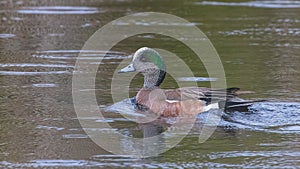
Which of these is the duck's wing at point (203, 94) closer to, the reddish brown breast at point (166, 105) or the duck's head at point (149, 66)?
the reddish brown breast at point (166, 105)

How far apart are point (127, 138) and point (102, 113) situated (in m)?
1.23

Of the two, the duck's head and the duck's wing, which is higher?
the duck's head

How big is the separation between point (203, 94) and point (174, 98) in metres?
0.35

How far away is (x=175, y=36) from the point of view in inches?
571

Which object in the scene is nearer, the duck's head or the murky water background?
the murky water background

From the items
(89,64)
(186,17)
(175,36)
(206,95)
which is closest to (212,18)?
(186,17)

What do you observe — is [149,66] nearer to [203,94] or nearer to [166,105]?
[166,105]

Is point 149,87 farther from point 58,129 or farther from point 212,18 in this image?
point 212,18

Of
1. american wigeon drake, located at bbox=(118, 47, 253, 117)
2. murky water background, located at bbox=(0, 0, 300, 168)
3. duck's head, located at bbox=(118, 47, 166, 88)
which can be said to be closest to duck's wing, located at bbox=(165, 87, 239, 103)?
american wigeon drake, located at bbox=(118, 47, 253, 117)

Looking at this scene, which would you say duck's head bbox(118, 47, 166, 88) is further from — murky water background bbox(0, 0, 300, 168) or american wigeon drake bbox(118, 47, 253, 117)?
murky water background bbox(0, 0, 300, 168)

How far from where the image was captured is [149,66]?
9.94 m

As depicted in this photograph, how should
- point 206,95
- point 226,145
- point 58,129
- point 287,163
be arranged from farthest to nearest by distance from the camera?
point 206,95
point 58,129
point 226,145
point 287,163

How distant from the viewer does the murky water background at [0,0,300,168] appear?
293 inches

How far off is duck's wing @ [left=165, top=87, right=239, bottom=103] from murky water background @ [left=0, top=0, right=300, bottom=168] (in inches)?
10.8
